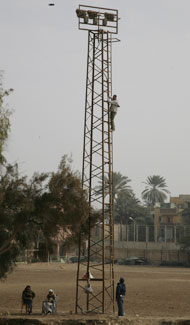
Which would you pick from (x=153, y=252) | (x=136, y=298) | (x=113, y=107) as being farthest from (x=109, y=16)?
(x=153, y=252)

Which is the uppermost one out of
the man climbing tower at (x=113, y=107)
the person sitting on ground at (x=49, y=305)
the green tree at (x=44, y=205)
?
the man climbing tower at (x=113, y=107)

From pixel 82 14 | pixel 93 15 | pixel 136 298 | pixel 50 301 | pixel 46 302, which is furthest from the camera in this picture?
pixel 136 298

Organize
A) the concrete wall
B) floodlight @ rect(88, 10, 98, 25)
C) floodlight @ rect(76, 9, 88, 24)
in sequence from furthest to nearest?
the concrete wall → floodlight @ rect(88, 10, 98, 25) → floodlight @ rect(76, 9, 88, 24)

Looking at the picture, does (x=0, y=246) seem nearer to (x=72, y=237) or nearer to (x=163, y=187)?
(x=72, y=237)

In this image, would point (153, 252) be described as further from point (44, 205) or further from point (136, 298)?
point (44, 205)

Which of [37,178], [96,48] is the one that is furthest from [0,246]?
[96,48]

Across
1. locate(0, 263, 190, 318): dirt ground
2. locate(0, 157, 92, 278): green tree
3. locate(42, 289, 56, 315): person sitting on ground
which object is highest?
locate(0, 157, 92, 278): green tree

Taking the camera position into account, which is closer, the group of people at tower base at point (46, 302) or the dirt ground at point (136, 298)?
the group of people at tower base at point (46, 302)

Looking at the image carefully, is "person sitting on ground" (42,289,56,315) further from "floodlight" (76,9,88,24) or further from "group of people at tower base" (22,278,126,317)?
Answer: "floodlight" (76,9,88,24)

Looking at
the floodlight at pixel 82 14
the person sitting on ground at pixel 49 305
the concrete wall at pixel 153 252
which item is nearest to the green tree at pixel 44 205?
the person sitting on ground at pixel 49 305

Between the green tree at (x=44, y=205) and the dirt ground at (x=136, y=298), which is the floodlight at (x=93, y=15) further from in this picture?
the dirt ground at (x=136, y=298)

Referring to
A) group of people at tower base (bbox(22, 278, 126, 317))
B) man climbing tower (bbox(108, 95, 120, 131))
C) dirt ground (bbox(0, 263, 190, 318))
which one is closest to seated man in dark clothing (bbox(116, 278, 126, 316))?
group of people at tower base (bbox(22, 278, 126, 317))

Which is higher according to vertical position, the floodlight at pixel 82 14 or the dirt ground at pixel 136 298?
the floodlight at pixel 82 14

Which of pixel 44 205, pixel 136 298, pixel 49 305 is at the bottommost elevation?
pixel 136 298
